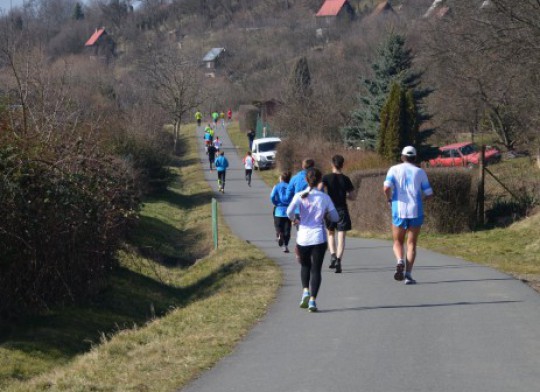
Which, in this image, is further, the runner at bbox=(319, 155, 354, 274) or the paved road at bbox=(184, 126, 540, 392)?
the runner at bbox=(319, 155, 354, 274)

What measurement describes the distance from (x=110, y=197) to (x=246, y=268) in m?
2.99

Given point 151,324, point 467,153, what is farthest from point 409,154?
point 467,153

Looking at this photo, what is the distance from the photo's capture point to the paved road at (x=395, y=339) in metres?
7.42

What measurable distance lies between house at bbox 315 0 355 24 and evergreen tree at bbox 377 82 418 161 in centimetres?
10313

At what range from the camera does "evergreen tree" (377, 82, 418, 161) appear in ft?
109

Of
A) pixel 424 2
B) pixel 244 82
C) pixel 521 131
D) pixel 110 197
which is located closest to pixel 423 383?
pixel 110 197

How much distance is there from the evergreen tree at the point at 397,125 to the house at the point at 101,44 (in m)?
110

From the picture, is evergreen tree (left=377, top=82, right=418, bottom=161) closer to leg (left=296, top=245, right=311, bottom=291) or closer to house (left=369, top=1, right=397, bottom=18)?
leg (left=296, top=245, right=311, bottom=291)

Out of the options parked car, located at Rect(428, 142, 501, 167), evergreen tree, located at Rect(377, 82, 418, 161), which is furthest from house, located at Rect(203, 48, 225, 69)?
evergreen tree, located at Rect(377, 82, 418, 161)

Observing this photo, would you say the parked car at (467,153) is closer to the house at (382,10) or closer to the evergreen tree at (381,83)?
the evergreen tree at (381,83)

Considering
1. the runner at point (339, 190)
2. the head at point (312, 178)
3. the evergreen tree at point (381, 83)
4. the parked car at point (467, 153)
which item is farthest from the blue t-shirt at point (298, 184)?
the parked car at point (467, 153)

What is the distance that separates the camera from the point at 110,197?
17.5 meters

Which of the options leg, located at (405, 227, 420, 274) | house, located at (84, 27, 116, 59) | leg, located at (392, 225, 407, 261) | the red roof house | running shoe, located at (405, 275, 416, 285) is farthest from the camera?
house, located at (84, 27, 116, 59)

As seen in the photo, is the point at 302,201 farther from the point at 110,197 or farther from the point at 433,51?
the point at 433,51
